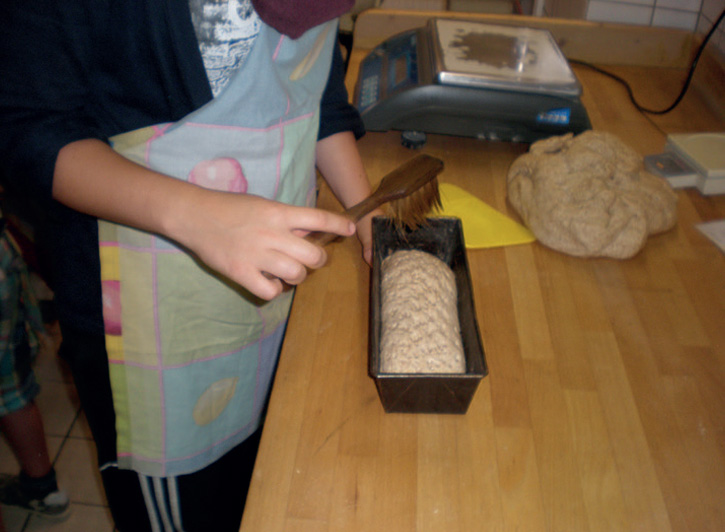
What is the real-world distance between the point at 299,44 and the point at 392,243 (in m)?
0.33

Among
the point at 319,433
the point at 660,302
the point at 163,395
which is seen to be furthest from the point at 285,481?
the point at 660,302

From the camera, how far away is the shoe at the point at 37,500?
1.40m

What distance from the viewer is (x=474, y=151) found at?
3.80 feet

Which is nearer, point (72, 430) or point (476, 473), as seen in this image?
point (476, 473)

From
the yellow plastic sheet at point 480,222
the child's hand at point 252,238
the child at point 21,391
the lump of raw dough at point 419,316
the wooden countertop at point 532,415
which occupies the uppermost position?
the child's hand at point 252,238

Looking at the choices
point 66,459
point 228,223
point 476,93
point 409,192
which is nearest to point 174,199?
point 228,223

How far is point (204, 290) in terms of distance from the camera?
2.22 ft

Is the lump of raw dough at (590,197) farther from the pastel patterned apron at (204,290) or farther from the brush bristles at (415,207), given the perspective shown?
the pastel patterned apron at (204,290)

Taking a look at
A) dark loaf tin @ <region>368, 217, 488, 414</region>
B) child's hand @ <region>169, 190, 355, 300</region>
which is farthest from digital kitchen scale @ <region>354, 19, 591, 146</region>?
child's hand @ <region>169, 190, 355, 300</region>

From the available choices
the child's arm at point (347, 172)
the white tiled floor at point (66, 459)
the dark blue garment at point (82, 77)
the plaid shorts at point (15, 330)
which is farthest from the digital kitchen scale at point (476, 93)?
the white tiled floor at point (66, 459)

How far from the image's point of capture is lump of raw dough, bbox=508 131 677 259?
886 millimetres

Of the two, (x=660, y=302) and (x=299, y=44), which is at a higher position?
(x=299, y=44)

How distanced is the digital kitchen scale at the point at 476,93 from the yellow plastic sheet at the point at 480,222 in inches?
6.0

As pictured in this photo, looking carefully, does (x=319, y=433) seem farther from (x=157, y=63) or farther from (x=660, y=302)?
(x=660, y=302)
